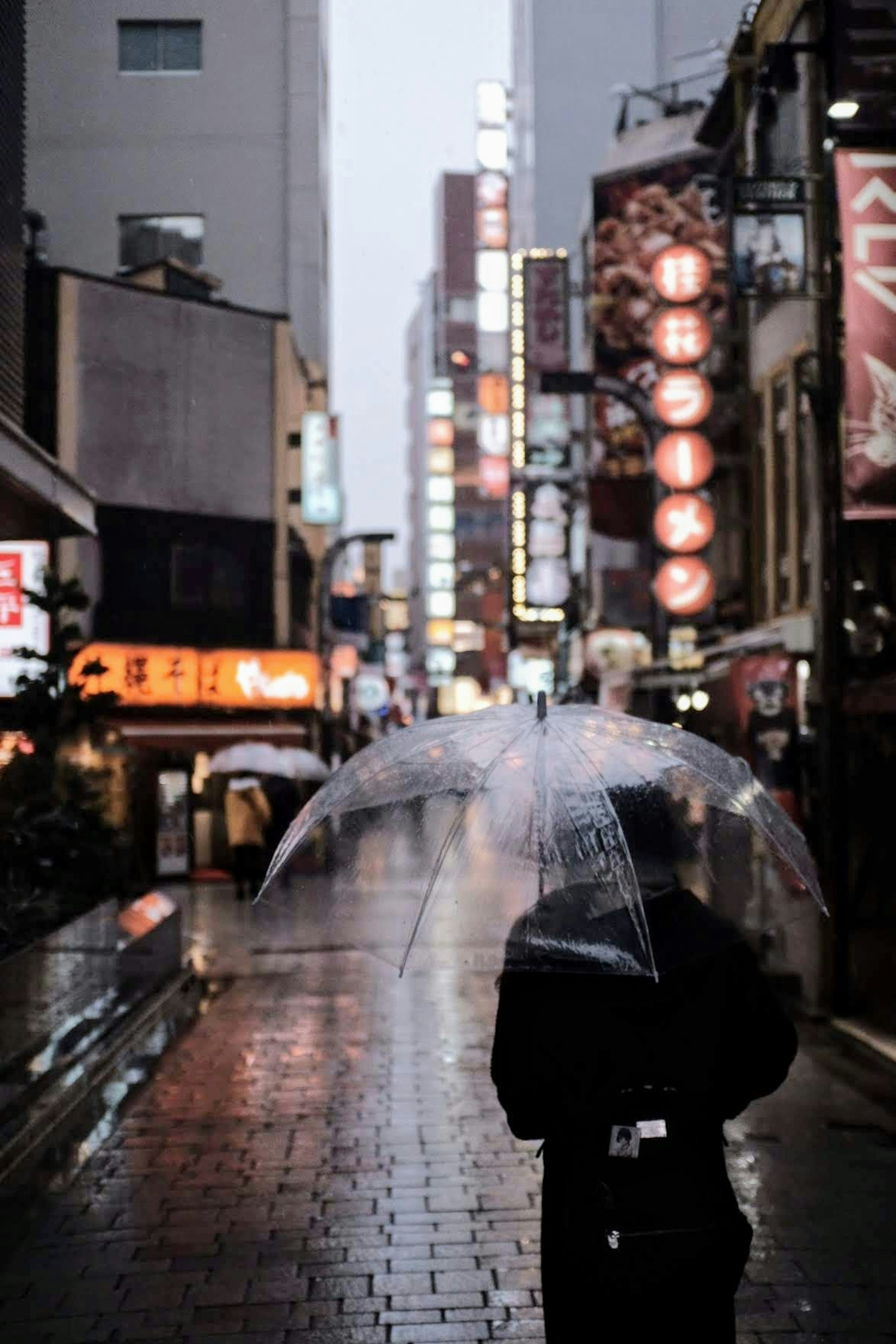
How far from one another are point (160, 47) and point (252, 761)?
11.4 meters

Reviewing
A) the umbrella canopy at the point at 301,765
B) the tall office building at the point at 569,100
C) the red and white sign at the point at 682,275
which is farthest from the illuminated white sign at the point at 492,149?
the umbrella canopy at the point at 301,765

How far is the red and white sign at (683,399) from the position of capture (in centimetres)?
2212

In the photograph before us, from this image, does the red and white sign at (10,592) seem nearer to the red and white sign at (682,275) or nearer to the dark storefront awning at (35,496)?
the dark storefront awning at (35,496)

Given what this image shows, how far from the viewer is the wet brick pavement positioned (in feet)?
18.7

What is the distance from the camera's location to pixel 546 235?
54.0 metres

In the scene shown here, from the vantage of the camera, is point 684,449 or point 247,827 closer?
point 684,449

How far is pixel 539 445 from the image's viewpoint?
35.4 m

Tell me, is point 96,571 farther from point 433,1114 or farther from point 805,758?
point 433,1114

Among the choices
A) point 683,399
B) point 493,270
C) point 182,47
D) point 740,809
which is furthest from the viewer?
point 493,270

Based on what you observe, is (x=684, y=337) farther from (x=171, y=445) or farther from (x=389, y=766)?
(x=389, y=766)

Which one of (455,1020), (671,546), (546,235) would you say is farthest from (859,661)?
(546,235)

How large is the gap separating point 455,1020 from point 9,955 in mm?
4623

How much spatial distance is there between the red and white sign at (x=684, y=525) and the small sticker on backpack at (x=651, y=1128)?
18853 mm

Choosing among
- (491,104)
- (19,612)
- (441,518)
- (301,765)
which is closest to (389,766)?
(19,612)
